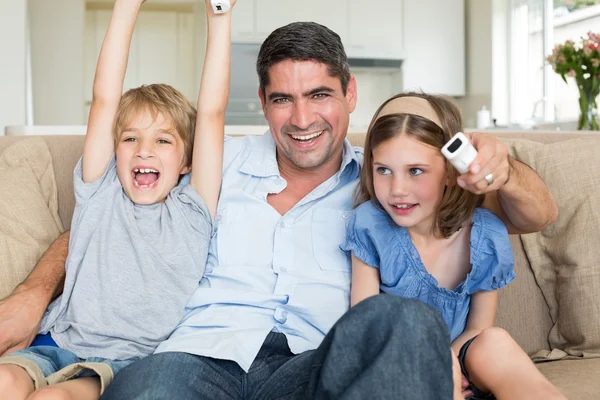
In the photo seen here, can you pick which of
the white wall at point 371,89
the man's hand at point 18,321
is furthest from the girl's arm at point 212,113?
the white wall at point 371,89

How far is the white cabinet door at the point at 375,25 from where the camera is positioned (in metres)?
6.64

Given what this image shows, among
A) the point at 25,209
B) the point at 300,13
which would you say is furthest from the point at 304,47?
the point at 300,13

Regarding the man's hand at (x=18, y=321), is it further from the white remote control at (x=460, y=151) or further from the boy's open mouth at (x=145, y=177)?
the white remote control at (x=460, y=151)

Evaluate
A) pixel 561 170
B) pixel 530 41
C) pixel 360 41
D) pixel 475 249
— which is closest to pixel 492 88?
pixel 530 41

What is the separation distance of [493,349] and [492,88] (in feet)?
17.6

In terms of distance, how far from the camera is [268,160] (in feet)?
6.19

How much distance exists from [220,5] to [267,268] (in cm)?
63

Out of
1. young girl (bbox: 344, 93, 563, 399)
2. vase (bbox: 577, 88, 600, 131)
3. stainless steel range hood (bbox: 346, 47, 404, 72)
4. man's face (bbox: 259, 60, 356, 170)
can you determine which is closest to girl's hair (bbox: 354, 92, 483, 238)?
young girl (bbox: 344, 93, 563, 399)

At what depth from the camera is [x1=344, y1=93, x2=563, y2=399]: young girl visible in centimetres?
151

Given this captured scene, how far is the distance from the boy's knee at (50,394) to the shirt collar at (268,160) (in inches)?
29.1

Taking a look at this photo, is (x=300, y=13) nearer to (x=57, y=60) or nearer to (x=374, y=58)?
(x=374, y=58)

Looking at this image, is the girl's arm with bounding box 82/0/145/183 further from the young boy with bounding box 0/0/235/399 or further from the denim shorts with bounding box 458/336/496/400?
the denim shorts with bounding box 458/336/496/400

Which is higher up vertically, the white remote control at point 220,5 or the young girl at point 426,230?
the white remote control at point 220,5

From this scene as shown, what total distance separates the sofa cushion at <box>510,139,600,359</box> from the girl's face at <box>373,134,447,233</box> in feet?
1.49
